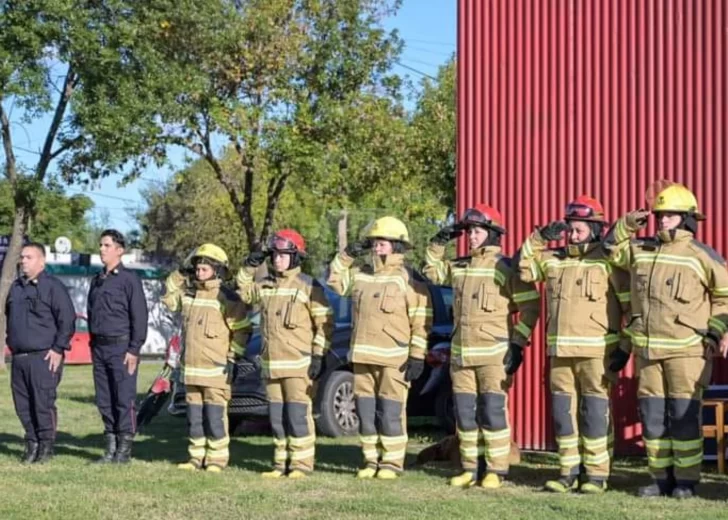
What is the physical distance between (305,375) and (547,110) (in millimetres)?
3433

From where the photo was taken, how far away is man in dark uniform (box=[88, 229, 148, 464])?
1004 centimetres

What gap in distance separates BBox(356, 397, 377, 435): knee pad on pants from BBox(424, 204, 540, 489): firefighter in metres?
0.72

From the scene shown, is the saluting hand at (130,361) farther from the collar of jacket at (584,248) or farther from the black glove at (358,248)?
the collar of jacket at (584,248)

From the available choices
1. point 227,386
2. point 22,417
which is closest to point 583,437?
point 227,386

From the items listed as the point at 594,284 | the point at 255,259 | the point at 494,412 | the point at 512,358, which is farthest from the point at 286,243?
the point at 594,284

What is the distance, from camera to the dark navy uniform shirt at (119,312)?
33.0 feet

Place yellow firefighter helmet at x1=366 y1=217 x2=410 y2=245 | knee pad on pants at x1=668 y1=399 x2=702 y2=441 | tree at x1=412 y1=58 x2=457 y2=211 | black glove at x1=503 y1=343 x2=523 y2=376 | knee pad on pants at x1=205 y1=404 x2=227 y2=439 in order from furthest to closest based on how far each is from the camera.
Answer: tree at x1=412 y1=58 x2=457 y2=211 → knee pad on pants at x1=205 y1=404 x2=227 y2=439 → yellow firefighter helmet at x1=366 y1=217 x2=410 y2=245 → black glove at x1=503 y1=343 x2=523 y2=376 → knee pad on pants at x1=668 y1=399 x2=702 y2=441

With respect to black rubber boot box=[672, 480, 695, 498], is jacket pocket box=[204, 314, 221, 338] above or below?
above

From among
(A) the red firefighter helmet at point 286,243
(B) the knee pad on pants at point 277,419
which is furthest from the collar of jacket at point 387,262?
(B) the knee pad on pants at point 277,419

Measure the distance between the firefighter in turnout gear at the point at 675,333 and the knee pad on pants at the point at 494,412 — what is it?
1.15 meters

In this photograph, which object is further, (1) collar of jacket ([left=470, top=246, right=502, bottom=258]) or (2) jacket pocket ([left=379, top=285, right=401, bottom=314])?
(2) jacket pocket ([left=379, top=285, right=401, bottom=314])

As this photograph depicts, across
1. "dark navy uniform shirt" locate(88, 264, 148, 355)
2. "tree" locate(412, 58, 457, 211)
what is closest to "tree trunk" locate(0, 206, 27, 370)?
"tree" locate(412, 58, 457, 211)

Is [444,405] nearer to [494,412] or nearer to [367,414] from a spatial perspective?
[367,414]

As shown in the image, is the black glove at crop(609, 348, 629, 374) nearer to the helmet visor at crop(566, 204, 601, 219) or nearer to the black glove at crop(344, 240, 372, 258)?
the helmet visor at crop(566, 204, 601, 219)
